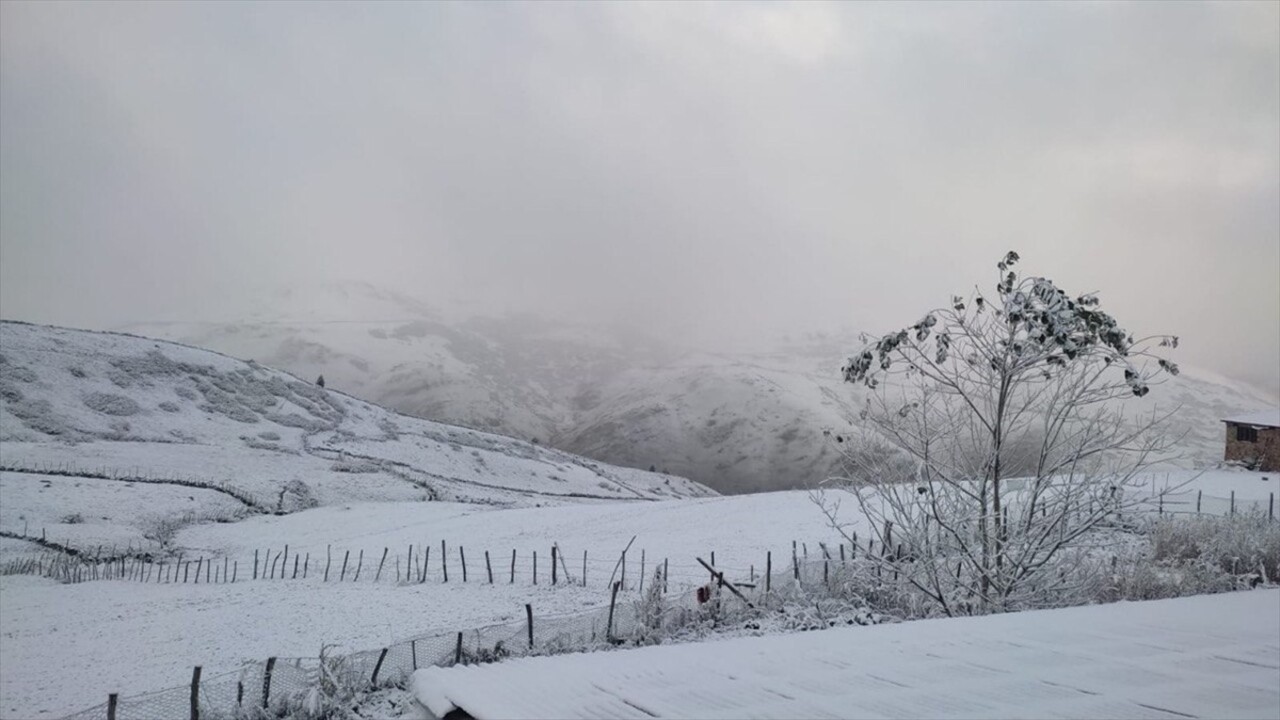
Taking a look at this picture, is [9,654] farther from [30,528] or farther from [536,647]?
[30,528]

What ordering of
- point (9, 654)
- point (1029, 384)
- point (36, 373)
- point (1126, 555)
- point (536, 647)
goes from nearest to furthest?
point (536, 647) < point (1029, 384) < point (1126, 555) < point (9, 654) < point (36, 373)

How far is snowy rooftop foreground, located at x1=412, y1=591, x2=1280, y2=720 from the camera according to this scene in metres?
5.37

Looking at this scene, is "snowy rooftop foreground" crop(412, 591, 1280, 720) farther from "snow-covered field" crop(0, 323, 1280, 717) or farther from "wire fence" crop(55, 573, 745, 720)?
"snow-covered field" crop(0, 323, 1280, 717)


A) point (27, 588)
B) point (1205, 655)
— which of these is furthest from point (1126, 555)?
point (27, 588)

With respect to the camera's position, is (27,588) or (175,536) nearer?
(27,588)

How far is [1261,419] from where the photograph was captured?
157ft

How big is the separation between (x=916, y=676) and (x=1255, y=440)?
5254cm

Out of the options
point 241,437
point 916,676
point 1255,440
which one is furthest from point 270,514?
point 1255,440

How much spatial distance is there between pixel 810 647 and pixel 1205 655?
3186mm

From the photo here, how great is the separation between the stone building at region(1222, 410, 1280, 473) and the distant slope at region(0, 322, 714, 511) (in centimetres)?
4186

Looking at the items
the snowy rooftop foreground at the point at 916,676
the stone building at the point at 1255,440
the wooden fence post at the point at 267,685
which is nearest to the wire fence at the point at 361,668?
the wooden fence post at the point at 267,685

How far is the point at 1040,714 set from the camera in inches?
206

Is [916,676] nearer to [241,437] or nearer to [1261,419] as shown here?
[1261,419]

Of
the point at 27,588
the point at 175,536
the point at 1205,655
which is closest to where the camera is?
the point at 1205,655
